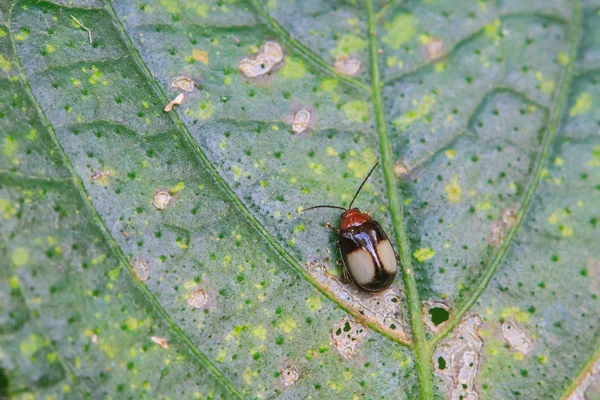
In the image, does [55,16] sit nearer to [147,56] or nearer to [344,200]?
[147,56]

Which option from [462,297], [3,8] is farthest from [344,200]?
[3,8]

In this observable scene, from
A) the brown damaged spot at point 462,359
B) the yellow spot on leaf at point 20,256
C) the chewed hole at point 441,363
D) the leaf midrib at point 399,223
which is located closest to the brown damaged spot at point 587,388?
the brown damaged spot at point 462,359

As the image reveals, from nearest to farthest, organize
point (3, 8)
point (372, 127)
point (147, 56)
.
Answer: point (3, 8) < point (147, 56) < point (372, 127)

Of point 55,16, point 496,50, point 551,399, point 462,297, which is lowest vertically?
point 551,399

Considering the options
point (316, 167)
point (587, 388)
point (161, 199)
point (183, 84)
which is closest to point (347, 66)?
point (316, 167)

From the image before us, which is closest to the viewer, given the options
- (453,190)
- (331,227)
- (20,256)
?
(20,256)

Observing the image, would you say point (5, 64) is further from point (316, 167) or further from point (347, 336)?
point (347, 336)
